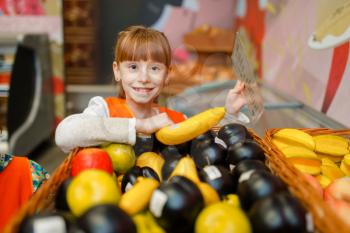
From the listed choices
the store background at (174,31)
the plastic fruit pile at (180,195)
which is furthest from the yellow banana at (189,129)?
the store background at (174,31)

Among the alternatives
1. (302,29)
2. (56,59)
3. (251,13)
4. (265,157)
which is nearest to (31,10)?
(56,59)

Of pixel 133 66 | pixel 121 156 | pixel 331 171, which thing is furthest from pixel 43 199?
pixel 331 171

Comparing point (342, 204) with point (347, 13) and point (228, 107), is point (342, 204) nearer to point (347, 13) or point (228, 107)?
point (228, 107)

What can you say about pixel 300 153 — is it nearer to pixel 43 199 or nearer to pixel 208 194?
pixel 208 194

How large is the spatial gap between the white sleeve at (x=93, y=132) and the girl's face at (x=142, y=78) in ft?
0.47

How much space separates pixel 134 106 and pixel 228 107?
1.16 ft

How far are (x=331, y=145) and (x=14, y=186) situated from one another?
3.76 feet

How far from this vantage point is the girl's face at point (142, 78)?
127 cm

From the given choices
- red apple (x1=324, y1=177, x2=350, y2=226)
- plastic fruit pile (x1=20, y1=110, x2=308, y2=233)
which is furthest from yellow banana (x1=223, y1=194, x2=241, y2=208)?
red apple (x1=324, y1=177, x2=350, y2=226)

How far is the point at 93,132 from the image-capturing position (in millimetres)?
1145

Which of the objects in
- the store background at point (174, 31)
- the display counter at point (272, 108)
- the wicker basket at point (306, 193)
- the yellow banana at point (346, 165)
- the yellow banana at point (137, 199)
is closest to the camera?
the wicker basket at point (306, 193)

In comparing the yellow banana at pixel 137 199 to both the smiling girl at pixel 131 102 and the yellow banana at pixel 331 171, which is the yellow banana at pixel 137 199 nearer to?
the smiling girl at pixel 131 102

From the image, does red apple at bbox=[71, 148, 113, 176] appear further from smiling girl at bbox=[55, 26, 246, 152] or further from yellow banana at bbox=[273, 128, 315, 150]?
yellow banana at bbox=[273, 128, 315, 150]

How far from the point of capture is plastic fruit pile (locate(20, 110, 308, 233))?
741 mm
